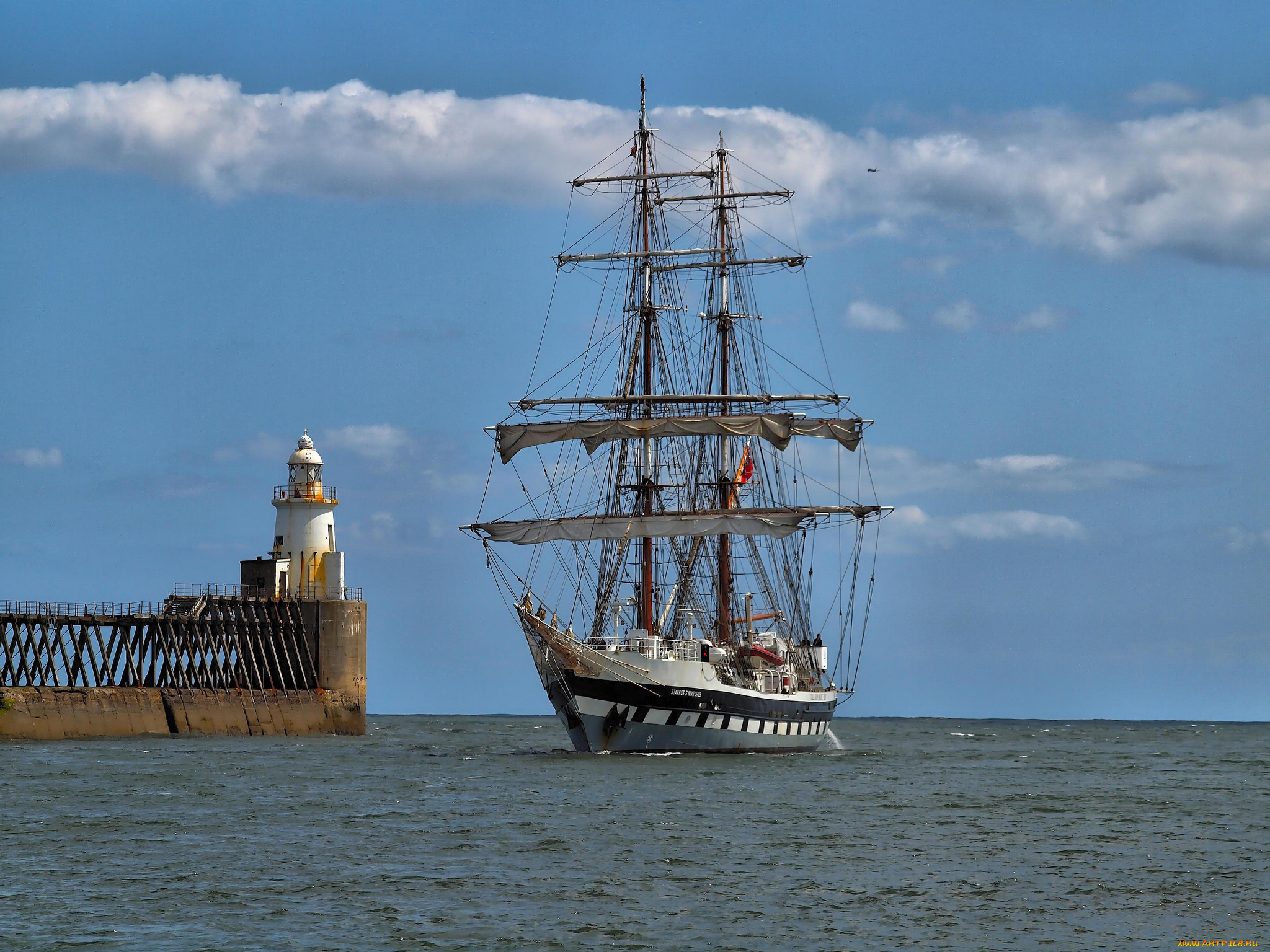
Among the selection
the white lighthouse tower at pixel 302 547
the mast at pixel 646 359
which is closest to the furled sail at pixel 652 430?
the mast at pixel 646 359

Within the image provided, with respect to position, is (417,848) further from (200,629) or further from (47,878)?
(200,629)

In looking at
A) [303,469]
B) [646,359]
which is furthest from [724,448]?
[303,469]

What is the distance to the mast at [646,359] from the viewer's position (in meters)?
73.7

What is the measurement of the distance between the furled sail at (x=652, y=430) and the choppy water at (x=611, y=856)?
14.8m

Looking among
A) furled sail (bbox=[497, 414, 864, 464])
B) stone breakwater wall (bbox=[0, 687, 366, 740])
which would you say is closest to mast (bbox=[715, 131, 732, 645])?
furled sail (bbox=[497, 414, 864, 464])

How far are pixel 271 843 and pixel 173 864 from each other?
3.81 m

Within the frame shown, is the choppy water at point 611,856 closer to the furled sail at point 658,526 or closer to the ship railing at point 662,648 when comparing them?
the ship railing at point 662,648

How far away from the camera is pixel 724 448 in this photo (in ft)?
262

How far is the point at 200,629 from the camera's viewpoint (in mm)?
91312

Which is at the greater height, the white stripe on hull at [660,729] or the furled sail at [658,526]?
the furled sail at [658,526]

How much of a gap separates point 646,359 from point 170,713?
31.0 metres

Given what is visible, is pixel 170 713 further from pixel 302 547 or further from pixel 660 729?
pixel 660 729

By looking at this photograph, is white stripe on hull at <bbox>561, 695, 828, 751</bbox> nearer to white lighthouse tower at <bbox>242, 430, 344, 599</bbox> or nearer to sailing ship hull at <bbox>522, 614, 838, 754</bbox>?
sailing ship hull at <bbox>522, 614, 838, 754</bbox>

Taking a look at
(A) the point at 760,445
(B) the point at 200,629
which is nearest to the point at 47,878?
(A) the point at 760,445
